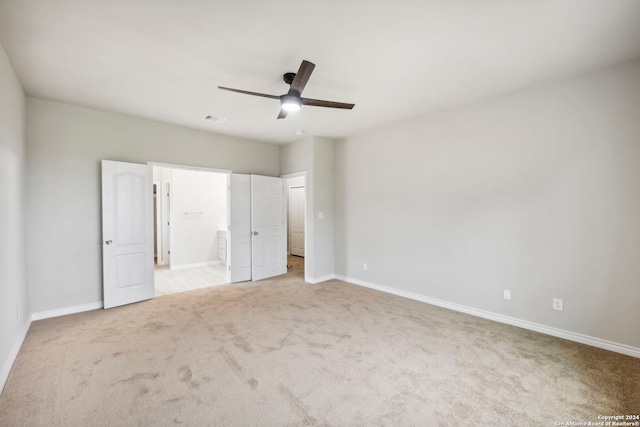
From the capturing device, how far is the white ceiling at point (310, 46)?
1.95m

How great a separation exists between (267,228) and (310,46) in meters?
3.80

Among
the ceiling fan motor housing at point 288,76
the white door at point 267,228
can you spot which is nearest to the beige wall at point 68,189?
the white door at point 267,228

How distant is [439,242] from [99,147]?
16.3 feet

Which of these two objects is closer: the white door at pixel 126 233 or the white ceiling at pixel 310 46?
the white ceiling at pixel 310 46

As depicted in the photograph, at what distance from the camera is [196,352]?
2682 millimetres

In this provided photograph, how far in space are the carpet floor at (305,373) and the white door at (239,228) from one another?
1.58m

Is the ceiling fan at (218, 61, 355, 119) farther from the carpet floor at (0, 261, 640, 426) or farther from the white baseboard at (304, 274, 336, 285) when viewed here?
the white baseboard at (304, 274, 336, 285)

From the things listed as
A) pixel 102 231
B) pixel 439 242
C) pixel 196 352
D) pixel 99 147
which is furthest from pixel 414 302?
pixel 99 147

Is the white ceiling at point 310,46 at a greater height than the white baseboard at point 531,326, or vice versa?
the white ceiling at point 310,46

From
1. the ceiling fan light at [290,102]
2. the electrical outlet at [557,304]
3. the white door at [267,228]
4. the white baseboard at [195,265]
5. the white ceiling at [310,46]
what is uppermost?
the white ceiling at [310,46]

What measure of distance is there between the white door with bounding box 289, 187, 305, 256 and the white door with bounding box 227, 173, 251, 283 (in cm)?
303

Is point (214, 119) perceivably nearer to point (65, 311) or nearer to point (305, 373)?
point (65, 311)

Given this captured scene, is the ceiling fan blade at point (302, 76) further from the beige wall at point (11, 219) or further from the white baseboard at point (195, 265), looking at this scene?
the white baseboard at point (195, 265)

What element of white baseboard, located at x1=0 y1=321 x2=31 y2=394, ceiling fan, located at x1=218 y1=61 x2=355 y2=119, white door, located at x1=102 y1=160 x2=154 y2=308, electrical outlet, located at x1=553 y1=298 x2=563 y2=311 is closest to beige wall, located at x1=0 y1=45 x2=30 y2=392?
white baseboard, located at x1=0 y1=321 x2=31 y2=394
